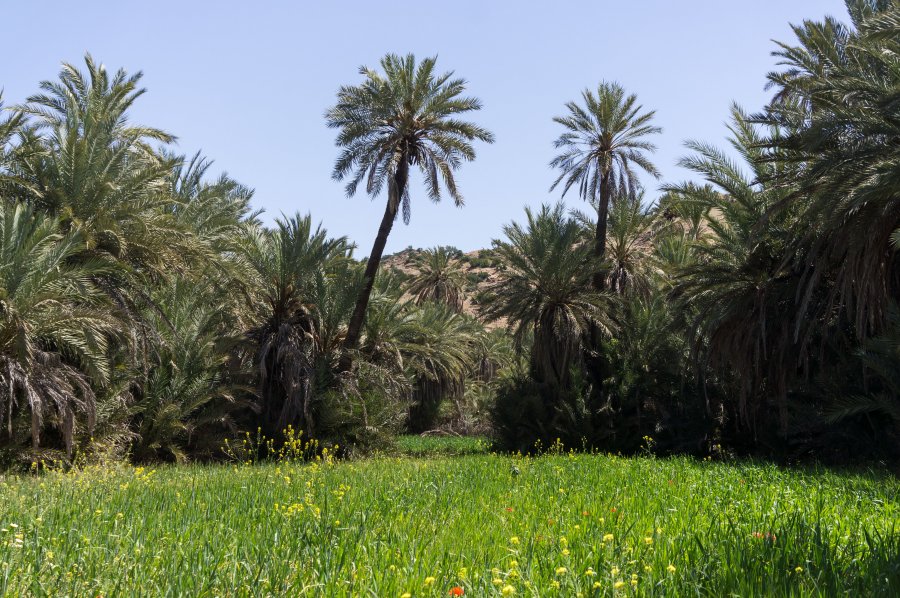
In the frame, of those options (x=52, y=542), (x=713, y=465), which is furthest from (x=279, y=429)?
(x=52, y=542)

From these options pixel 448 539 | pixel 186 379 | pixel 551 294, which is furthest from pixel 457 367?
pixel 448 539

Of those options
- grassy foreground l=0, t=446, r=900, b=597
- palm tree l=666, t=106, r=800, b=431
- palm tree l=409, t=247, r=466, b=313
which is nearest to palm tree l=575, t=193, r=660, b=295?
palm tree l=666, t=106, r=800, b=431

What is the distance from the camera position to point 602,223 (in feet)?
76.0

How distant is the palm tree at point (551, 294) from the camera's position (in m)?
21.8

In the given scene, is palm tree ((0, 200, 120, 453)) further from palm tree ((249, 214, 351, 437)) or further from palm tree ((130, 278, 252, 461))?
palm tree ((249, 214, 351, 437))

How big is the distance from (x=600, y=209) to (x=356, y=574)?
20.7 metres

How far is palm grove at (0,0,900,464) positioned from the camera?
12531 mm

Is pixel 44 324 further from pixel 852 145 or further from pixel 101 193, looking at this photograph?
pixel 852 145

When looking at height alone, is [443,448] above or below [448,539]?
below

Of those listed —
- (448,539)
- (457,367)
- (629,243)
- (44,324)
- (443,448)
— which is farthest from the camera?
(457,367)

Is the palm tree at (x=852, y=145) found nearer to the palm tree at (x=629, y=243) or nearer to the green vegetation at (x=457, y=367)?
the green vegetation at (x=457, y=367)

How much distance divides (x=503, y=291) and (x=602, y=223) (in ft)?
13.1

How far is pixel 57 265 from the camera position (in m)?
12.7

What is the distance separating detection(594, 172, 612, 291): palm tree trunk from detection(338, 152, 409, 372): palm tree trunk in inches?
260
